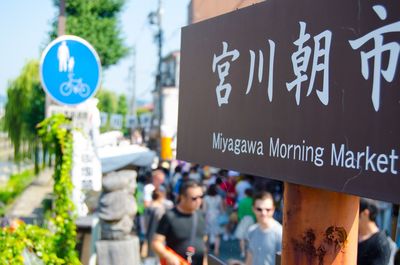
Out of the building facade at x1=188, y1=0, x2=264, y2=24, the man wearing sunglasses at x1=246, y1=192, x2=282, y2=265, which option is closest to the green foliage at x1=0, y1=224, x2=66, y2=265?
the man wearing sunglasses at x1=246, y1=192, x2=282, y2=265

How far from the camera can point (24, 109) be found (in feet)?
93.0

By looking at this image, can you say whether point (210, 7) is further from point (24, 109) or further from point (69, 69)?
point (24, 109)

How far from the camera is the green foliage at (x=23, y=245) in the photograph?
5.22m

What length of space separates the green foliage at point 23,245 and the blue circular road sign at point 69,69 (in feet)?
7.17

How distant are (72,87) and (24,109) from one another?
21.3m

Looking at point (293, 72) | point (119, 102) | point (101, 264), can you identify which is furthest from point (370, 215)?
point (119, 102)

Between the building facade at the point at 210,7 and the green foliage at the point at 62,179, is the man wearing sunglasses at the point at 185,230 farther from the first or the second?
the building facade at the point at 210,7

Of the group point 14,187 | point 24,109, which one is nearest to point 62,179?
point 14,187

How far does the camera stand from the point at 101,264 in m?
10.1

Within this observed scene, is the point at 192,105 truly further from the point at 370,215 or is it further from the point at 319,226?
the point at 370,215

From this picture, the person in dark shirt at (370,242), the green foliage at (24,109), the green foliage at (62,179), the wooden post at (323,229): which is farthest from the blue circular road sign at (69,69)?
the green foliage at (24,109)

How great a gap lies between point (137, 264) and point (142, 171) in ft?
30.5

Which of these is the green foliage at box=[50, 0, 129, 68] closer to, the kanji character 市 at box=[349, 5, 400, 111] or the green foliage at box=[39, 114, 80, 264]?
the green foliage at box=[39, 114, 80, 264]

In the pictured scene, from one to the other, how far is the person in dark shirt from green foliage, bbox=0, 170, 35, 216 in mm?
16394
